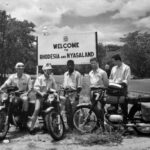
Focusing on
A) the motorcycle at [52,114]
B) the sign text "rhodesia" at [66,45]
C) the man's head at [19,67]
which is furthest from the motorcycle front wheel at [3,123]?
the sign text "rhodesia" at [66,45]

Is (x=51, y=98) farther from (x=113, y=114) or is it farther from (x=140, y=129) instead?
(x=140, y=129)

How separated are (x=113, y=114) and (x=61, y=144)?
1.52 meters

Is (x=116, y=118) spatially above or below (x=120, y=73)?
below

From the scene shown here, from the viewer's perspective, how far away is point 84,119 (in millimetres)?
6836

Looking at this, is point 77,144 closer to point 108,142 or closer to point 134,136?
point 108,142

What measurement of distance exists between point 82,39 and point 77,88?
2.66 m

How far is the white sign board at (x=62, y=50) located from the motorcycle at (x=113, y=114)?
2771 millimetres

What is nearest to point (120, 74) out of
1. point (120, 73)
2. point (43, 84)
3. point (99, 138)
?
point (120, 73)

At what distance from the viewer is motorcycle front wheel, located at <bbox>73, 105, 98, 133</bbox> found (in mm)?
6801

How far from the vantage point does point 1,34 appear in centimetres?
2814

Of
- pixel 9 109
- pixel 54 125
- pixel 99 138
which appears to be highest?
pixel 9 109

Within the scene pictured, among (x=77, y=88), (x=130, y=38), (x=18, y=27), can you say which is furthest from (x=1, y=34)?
(x=130, y=38)

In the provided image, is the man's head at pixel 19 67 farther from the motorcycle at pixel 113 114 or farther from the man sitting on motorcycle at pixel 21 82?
the motorcycle at pixel 113 114

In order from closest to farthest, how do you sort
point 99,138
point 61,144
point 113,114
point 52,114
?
1. point 61,144
2. point 99,138
3. point 52,114
4. point 113,114
